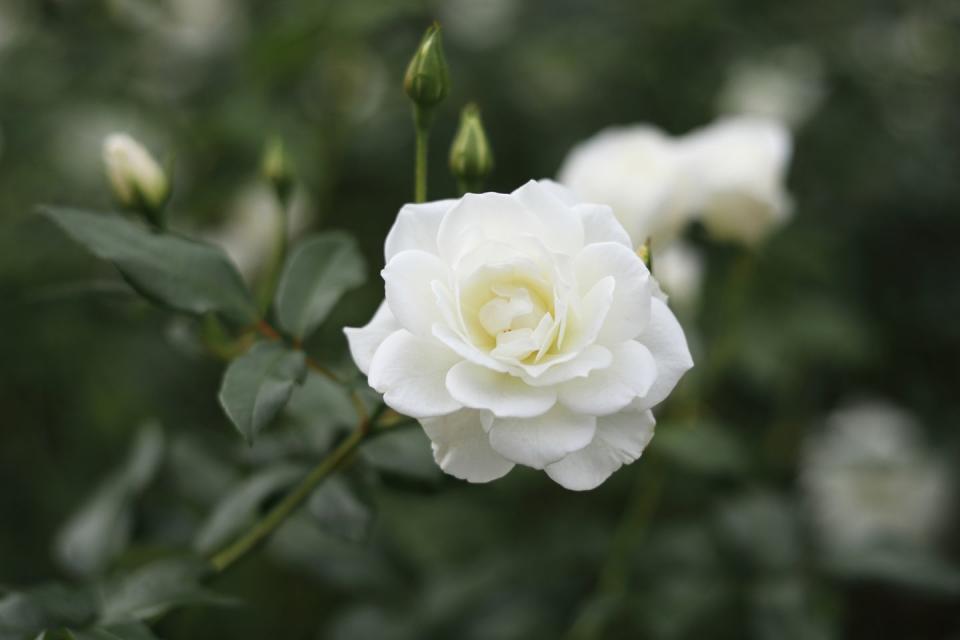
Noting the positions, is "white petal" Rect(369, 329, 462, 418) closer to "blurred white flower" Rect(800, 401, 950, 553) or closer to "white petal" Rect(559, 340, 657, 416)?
"white petal" Rect(559, 340, 657, 416)

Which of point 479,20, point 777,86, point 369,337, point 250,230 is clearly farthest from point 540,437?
point 777,86

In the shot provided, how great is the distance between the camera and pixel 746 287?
1.95 metres

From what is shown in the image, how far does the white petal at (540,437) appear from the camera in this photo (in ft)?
2.24

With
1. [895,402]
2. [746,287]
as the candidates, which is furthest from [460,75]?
[895,402]

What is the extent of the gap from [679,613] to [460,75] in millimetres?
1166

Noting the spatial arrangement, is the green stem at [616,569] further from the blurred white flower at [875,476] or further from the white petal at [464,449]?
the blurred white flower at [875,476]

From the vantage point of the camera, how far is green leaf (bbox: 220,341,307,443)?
725 millimetres

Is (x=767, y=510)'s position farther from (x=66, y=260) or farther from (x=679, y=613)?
(x=66, y=260)

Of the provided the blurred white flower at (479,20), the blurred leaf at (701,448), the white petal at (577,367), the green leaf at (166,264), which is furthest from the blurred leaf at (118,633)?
the blurred white flower at (479,20)

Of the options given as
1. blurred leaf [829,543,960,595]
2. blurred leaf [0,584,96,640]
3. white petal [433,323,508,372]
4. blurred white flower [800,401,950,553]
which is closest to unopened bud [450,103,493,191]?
white petal [433,323,508,372]

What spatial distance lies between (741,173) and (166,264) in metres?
0.76

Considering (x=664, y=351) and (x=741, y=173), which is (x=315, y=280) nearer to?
(x=664, y=351)

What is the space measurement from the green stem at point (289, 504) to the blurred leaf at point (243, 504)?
0.05 feet

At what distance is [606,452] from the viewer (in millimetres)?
723
